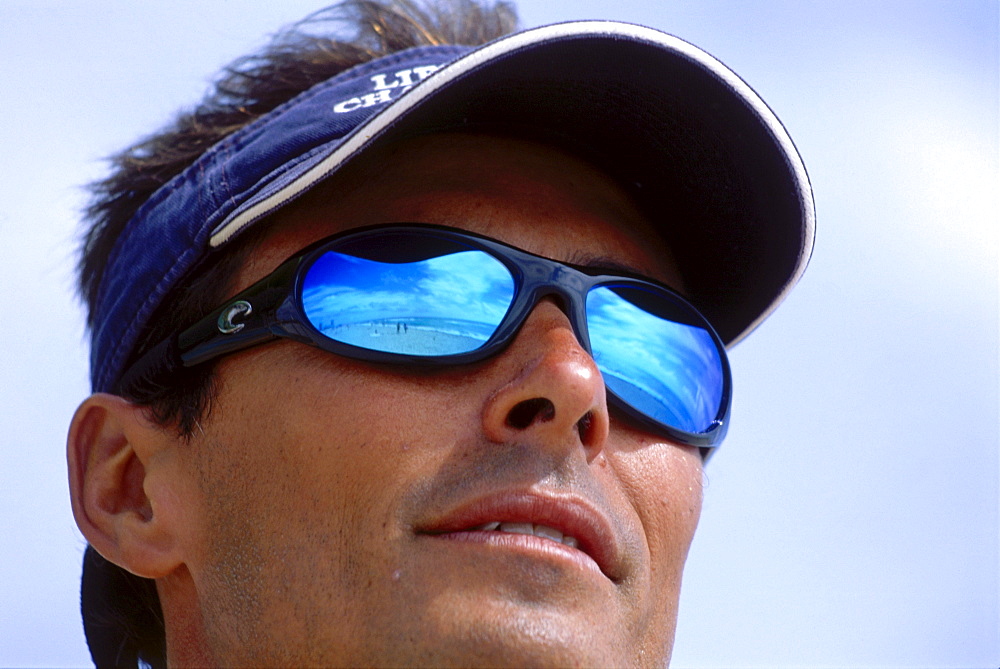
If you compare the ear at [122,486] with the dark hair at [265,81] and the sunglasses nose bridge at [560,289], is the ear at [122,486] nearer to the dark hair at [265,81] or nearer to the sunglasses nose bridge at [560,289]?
the dark hair at [265,81]

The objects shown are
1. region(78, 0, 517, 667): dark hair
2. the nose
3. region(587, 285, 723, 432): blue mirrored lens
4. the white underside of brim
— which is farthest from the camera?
region(78, 0, 517, 667): dark hair

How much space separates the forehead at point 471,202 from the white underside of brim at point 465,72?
0.42 ft

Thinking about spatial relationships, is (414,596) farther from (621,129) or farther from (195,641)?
(621,129)

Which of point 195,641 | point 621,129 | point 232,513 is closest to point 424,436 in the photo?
point 232,513

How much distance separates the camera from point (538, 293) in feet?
6.79

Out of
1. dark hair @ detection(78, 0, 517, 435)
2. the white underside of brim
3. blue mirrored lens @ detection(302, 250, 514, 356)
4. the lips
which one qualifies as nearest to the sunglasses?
blue mirrored lens @ detection(302, 250, 514, 356)

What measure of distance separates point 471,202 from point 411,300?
34cm

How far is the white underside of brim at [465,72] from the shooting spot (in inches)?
80.2

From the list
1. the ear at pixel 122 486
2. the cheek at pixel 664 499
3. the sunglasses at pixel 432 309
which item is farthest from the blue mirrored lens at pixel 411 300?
the ear at pixel 122 486

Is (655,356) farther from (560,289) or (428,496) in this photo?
(428,496)

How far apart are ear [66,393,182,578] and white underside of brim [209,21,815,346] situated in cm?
52

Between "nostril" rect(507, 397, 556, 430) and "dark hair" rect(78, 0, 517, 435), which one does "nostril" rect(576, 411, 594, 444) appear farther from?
"dark hair" rect(78, 0, 517, 435)

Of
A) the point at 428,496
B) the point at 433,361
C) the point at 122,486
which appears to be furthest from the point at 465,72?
the point at 122,486

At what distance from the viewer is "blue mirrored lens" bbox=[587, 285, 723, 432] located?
2.18m
